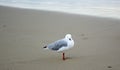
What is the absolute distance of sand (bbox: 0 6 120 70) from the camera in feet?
18.5

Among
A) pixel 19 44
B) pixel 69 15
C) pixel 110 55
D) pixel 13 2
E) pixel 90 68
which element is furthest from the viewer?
pixel 13 2

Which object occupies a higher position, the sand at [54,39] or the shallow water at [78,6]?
the shallow water at [78,6]

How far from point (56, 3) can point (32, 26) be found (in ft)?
13.4

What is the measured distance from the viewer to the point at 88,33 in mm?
7934

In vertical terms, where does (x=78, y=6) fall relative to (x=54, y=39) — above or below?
above

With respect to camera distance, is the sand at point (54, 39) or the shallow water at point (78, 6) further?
the shallow water at point (78, 6)

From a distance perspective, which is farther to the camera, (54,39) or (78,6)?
(78,6)

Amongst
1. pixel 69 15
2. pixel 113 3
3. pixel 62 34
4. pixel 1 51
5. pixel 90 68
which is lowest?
pixel 90 68

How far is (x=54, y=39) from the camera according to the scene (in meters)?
7.49

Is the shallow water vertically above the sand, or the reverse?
the shallow water

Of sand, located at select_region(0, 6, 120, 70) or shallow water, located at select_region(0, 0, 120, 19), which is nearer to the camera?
sand, located at select_region(0, 6, 120, 70)

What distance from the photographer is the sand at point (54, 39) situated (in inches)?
222

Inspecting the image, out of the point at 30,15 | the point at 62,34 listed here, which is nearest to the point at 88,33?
the point at 62,34

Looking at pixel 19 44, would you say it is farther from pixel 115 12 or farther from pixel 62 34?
pixel 115 12
